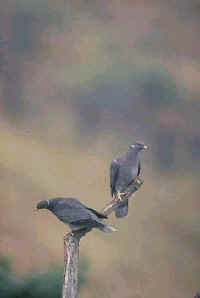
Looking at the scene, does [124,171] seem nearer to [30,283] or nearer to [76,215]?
[76,215]

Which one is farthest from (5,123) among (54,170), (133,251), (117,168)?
(133,251)

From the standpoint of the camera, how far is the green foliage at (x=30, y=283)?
560 centimetres

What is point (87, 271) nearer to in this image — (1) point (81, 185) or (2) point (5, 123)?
(1) point (81, 185)

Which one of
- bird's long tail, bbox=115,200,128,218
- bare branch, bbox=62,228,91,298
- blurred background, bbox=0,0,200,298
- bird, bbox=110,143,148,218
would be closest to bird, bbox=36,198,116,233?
bare branch, bbox=62,228,91,298

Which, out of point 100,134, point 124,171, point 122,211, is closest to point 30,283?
point 122,211

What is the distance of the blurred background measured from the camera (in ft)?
18.7

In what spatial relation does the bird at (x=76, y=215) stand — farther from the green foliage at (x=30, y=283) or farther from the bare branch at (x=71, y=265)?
the green foliage at (x=30, y=283)

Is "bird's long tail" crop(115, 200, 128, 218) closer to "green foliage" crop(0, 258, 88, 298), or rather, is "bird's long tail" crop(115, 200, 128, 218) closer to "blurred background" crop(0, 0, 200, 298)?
"blurred background" crop(0, 0, 200, 298)

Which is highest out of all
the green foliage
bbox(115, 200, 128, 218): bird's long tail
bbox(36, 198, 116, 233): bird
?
bbox(36, 198, 116, 233): bird

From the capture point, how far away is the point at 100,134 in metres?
5.86

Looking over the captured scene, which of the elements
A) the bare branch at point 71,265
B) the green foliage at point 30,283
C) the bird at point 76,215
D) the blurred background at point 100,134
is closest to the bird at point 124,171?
the blurred background at point 100,134

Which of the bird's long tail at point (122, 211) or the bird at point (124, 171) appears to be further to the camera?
the bird's long tail at point (122, 211)

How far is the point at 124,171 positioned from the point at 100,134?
0.63 meters

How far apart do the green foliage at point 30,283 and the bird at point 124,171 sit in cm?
68
